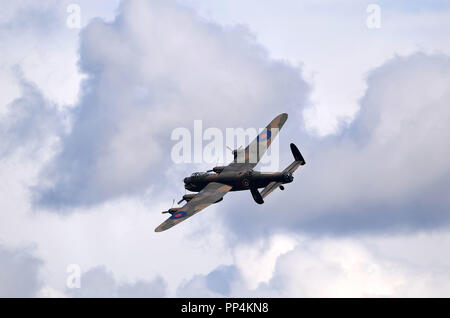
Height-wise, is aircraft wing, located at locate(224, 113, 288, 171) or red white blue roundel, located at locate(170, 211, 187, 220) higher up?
aircraft wing, located at locate(224, 113, 288, 171)

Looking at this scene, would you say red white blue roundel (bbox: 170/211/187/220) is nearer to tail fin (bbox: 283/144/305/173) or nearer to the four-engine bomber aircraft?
the four-engine bomber aircraft

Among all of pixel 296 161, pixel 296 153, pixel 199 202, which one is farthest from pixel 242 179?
pixel 296 153

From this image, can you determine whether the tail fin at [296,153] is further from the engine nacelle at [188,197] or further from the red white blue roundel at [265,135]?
the red white blue roundel at [265,135]

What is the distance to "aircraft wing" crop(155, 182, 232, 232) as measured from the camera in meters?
82.1

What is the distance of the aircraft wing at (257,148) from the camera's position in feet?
308

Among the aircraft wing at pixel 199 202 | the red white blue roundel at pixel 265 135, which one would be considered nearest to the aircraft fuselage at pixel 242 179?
the aircraft wing at pixel 199 202

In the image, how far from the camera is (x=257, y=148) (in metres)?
101

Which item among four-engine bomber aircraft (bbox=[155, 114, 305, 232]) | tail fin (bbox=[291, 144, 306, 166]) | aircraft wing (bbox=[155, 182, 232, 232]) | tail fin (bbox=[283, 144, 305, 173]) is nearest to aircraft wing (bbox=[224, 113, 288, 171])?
four-engine bomber aircraft (bbox=[155, 114, 305, 232])

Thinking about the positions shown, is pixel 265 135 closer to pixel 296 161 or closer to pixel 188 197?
pixel 296 161

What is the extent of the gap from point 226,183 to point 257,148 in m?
13.6

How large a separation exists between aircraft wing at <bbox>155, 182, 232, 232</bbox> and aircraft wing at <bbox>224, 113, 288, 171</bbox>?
4046mm

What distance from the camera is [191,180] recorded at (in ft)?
303
